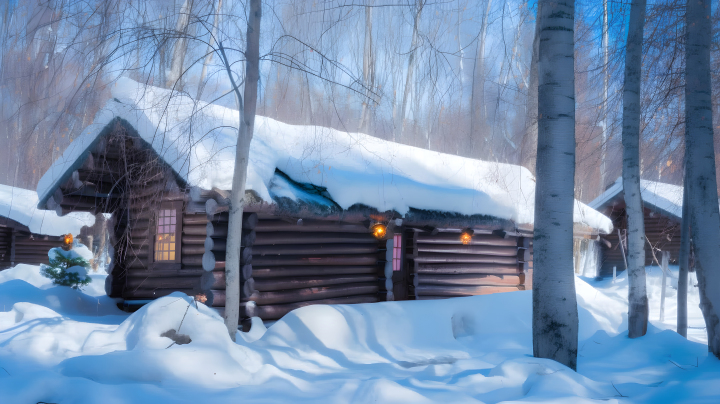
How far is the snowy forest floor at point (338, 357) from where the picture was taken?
4.23 m

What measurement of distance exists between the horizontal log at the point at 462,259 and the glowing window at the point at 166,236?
543cm

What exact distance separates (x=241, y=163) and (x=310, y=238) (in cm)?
352

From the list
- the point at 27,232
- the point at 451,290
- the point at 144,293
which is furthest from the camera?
the point at 27,232

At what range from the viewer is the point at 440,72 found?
560cm

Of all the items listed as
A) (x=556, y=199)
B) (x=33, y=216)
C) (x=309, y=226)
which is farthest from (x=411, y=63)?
(x=33, y=216)

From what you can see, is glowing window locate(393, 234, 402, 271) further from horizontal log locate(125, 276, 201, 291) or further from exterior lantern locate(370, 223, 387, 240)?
horizontal log locate(125, 276, 201, 291)

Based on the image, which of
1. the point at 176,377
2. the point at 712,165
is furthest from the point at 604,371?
the point at 176,377

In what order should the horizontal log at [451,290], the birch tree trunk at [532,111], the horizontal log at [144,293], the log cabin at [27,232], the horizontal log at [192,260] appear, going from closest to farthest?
1. the birch tree trunk at [532,111]
2. the horizontal log at [192,260]
3. the horizontal log at [144,293]
4. the horizontal log at [451,290]
5. the log cabin at [27,232]

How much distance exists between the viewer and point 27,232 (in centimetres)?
2041

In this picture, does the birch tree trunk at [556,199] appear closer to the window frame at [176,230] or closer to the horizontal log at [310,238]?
the horizontal log at [310,238]

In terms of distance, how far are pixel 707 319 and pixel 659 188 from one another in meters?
16.1

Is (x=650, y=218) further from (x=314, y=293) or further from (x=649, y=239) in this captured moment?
(x=314, y=293)

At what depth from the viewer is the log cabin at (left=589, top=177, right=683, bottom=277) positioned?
18047mm

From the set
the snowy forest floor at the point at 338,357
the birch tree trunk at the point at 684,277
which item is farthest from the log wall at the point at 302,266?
the birch tree trunk at the point at 684,277
